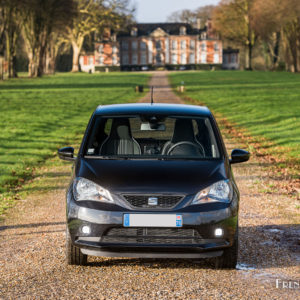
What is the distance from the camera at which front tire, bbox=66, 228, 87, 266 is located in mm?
5695

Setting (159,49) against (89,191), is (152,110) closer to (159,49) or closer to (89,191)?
(89,191)

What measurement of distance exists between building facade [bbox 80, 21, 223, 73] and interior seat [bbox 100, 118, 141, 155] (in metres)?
134

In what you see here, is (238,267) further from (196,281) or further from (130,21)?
(130,21)

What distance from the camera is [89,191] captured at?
555 cm

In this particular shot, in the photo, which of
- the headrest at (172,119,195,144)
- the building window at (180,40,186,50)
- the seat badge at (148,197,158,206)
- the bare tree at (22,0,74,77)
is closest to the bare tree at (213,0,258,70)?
the bare tree at (22,0,74,77)

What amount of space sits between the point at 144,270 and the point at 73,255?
0.67m

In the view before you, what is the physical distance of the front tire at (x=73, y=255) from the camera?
5.70 metres

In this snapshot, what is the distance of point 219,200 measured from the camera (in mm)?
5484

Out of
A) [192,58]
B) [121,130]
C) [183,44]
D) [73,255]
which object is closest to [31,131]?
[121,130]

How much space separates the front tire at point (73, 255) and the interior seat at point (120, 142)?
114 cm

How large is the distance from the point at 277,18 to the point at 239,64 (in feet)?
279

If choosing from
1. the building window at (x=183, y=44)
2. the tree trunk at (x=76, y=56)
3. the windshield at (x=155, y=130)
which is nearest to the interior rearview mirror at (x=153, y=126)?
the windshield at (x=155, y=130)

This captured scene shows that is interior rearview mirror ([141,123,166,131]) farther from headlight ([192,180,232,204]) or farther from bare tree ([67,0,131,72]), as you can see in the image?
bare tree ([67,0,131,72])

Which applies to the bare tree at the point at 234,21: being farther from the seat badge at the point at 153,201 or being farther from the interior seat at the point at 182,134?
the seat badge at the point at 153,201
